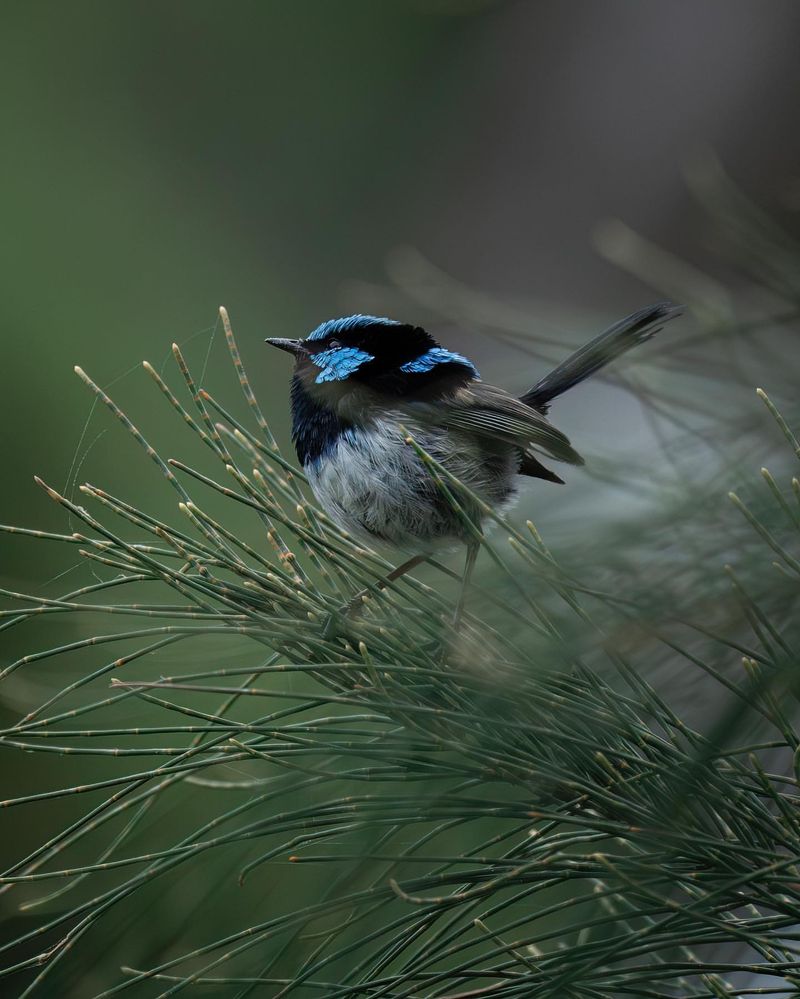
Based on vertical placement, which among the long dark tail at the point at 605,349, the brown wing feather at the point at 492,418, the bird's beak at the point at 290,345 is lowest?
the brown wing feather at the point at 492,418

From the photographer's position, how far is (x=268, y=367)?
3.20m

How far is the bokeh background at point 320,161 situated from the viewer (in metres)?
2.63

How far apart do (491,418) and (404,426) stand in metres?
0.14

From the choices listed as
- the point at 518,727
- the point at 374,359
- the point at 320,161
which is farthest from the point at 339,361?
the point at 320,161

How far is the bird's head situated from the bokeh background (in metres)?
0.87

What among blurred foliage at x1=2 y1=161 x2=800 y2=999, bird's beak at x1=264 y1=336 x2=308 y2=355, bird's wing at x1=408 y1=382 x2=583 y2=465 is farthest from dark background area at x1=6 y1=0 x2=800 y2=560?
blurred foliage at x1=2 y1=161 x2=800 y2=999

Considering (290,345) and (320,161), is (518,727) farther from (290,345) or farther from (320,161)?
(320,161)

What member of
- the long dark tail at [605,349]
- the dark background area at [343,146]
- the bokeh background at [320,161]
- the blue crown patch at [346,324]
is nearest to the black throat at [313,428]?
the blue crown patch at [346,324]

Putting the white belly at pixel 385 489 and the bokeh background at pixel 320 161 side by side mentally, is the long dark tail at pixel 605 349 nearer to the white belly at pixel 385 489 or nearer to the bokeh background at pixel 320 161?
the white belly at pixel 385 489

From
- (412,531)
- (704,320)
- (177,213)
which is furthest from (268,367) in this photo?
(704,320)

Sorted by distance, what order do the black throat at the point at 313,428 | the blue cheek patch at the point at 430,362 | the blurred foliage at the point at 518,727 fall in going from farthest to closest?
the blue cheek patch at the point at 430,362 < the black throat at the point at 313,428 < the blurred foliage at the point at 518,727

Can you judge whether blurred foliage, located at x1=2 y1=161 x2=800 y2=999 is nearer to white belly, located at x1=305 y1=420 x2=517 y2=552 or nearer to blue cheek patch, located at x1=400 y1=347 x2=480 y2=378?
white belly, located at x1=305 y1=420 x2=517 y2=552

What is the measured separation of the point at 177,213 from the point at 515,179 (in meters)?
1.21

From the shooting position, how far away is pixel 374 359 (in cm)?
160
